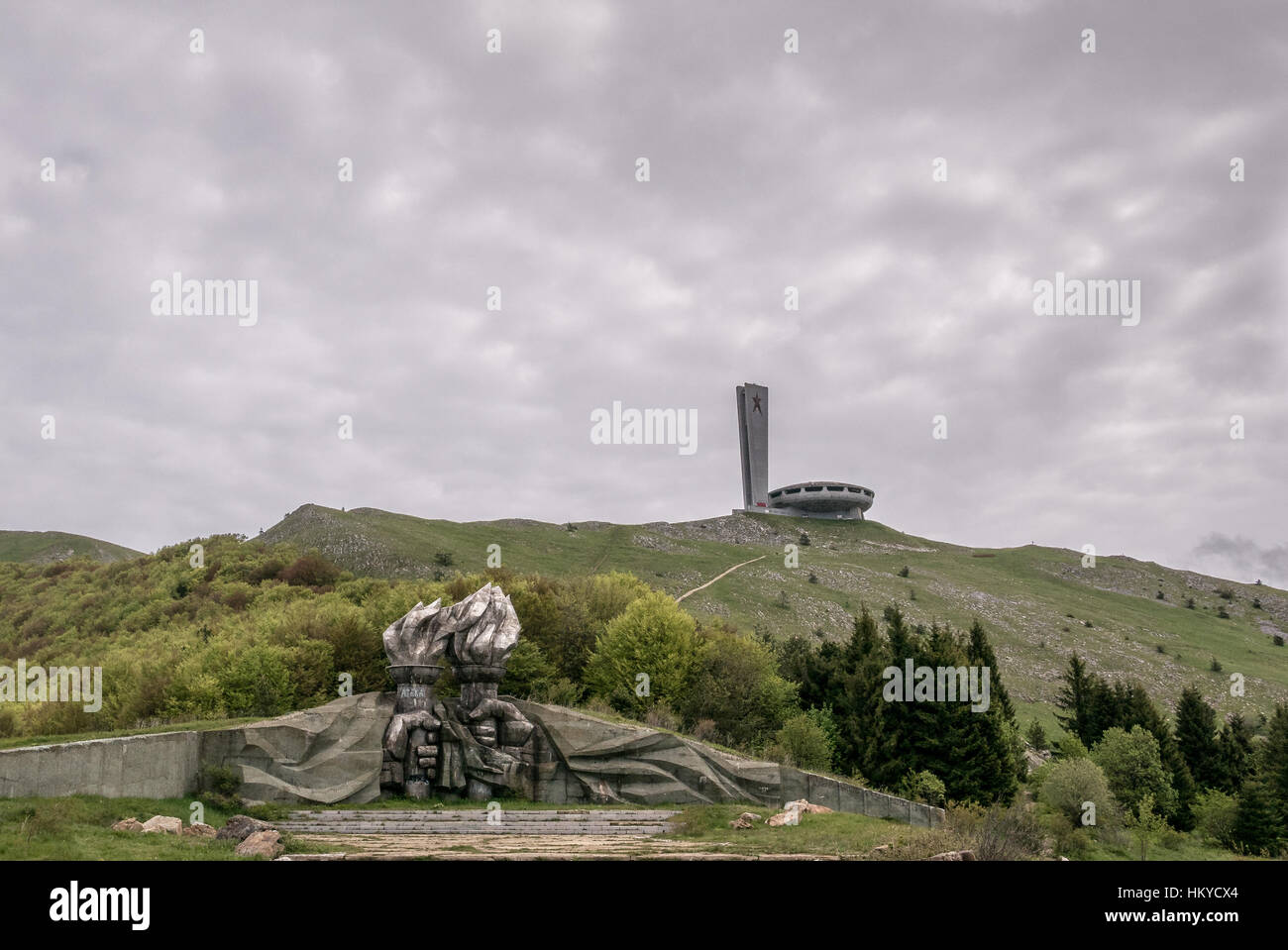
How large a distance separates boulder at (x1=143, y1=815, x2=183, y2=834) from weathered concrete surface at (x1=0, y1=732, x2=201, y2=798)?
222cm

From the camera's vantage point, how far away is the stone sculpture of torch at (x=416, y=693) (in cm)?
2775

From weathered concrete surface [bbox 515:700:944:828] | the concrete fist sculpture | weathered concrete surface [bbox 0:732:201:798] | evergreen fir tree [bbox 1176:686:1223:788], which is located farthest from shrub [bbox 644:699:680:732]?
evergreen fir tree [bbox 1176:686:1223:788]

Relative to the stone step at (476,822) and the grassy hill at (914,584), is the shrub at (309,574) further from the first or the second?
the stone step at (476,822)

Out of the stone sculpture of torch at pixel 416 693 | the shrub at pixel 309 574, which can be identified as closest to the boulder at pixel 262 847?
the stone sculpture of torch at pixel 416 693

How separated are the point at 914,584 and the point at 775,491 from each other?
4858 cm

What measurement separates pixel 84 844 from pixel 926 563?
381 ft

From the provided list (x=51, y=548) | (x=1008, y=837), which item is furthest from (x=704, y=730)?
(x=51, y=548)

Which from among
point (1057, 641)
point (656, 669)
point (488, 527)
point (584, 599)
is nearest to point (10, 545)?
point (488, 527)

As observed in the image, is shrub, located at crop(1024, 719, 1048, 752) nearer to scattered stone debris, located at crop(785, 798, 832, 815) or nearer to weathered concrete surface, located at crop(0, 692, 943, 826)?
weathered concrete surface, located at crop(0, 692, 943, 826)

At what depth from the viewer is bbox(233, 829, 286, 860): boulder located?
51.8 feet

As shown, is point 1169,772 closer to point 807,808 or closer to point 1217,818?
point 1217,818

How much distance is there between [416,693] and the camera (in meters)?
28.9

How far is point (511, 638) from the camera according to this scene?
30.4 meters

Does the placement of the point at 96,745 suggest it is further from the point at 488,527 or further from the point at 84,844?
the point at 488,527
